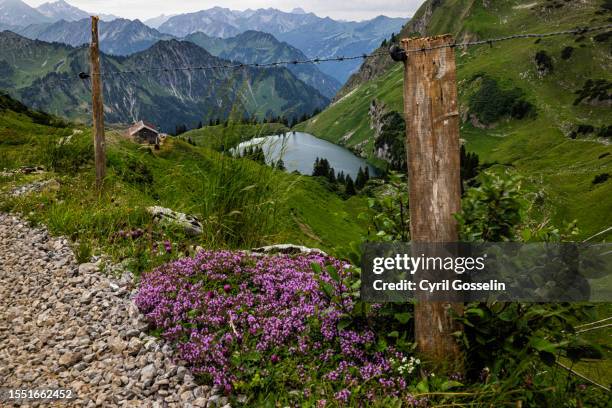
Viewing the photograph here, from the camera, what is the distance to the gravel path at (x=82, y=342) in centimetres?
528

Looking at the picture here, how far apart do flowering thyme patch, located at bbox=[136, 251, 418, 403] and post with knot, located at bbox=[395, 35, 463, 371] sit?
547mm

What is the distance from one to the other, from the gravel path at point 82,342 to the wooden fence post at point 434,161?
2.45 metres

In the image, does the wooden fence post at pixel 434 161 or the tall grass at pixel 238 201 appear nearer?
the wooden fence post at pixel 434 161

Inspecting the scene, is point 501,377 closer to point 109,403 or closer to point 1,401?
point 109,403

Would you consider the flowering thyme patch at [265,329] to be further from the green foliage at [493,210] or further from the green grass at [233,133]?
the green grass at [233,133]

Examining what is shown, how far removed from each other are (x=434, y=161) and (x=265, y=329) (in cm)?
283

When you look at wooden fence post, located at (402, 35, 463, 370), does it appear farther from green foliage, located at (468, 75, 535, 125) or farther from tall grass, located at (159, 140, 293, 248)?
green foliage, located at (468, 75, 535, 125)

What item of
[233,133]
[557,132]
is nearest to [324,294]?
[233,133]

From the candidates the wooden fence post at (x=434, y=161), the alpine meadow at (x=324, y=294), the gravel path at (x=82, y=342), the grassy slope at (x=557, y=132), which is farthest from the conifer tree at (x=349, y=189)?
the wooden fence post at (x=434, y=161)

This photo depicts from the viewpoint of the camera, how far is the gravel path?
17.3 ft

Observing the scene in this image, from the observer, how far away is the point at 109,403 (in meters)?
A: 5.15

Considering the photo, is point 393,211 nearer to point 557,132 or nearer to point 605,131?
point 605,131

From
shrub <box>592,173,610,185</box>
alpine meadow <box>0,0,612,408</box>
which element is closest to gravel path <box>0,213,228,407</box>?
alpine meadow <box>0,0,612,408</box>

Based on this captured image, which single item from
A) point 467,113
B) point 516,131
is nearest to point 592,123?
point 516,131
